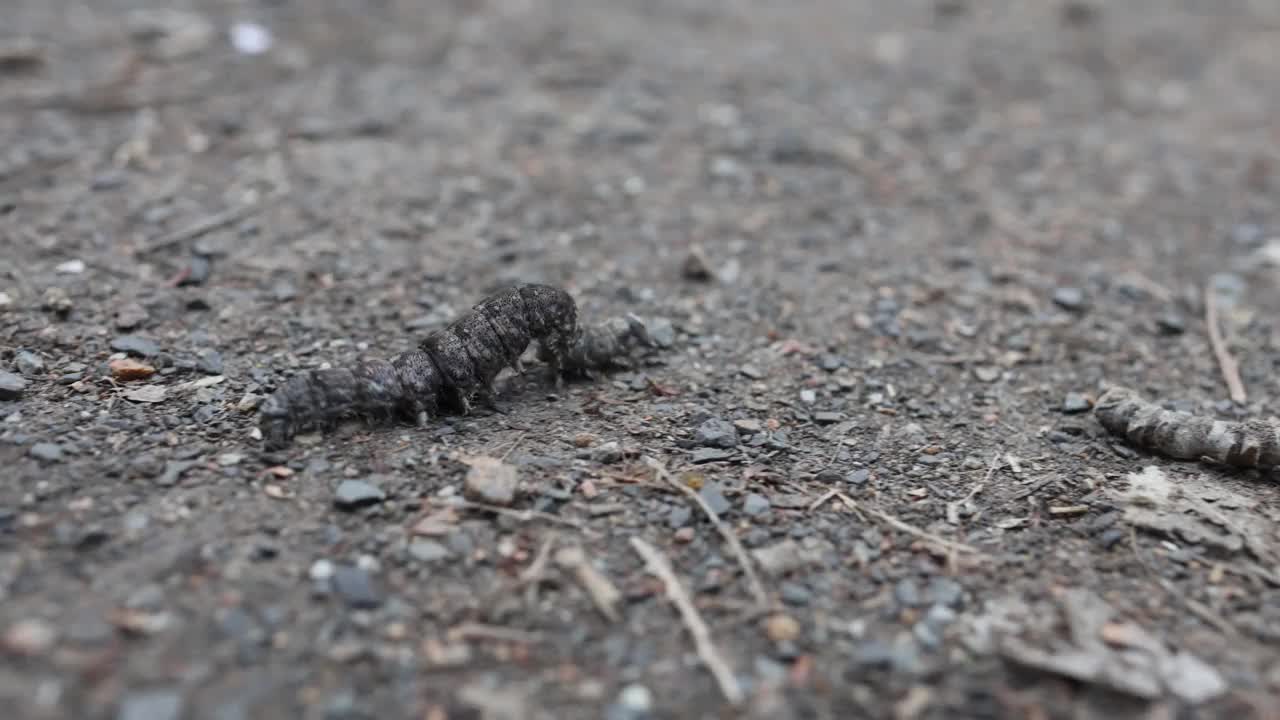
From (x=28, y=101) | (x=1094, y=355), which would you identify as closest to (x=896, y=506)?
(x=1094, y=355)

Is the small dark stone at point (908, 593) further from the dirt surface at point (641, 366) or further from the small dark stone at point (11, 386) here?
the small dark stone at point (11, 386)

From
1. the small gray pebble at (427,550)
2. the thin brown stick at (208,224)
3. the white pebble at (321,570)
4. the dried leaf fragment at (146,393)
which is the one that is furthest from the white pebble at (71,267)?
the small gray pebble at (427,550)

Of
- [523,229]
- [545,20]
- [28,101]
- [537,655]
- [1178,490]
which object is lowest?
[537,655]

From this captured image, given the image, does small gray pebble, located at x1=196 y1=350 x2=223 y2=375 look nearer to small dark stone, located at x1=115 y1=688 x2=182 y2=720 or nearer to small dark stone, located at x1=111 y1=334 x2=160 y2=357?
small dark stone, located at x1=111 y1=334 x2=160 y2=357

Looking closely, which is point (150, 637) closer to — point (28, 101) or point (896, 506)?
point (896, 506)

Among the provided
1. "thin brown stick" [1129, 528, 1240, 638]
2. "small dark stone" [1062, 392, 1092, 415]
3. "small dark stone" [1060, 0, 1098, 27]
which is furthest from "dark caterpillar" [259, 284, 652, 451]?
"small dark stone" [1060, 0, 1098, 27]

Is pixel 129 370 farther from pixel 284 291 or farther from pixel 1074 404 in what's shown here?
pixel 1074 404
